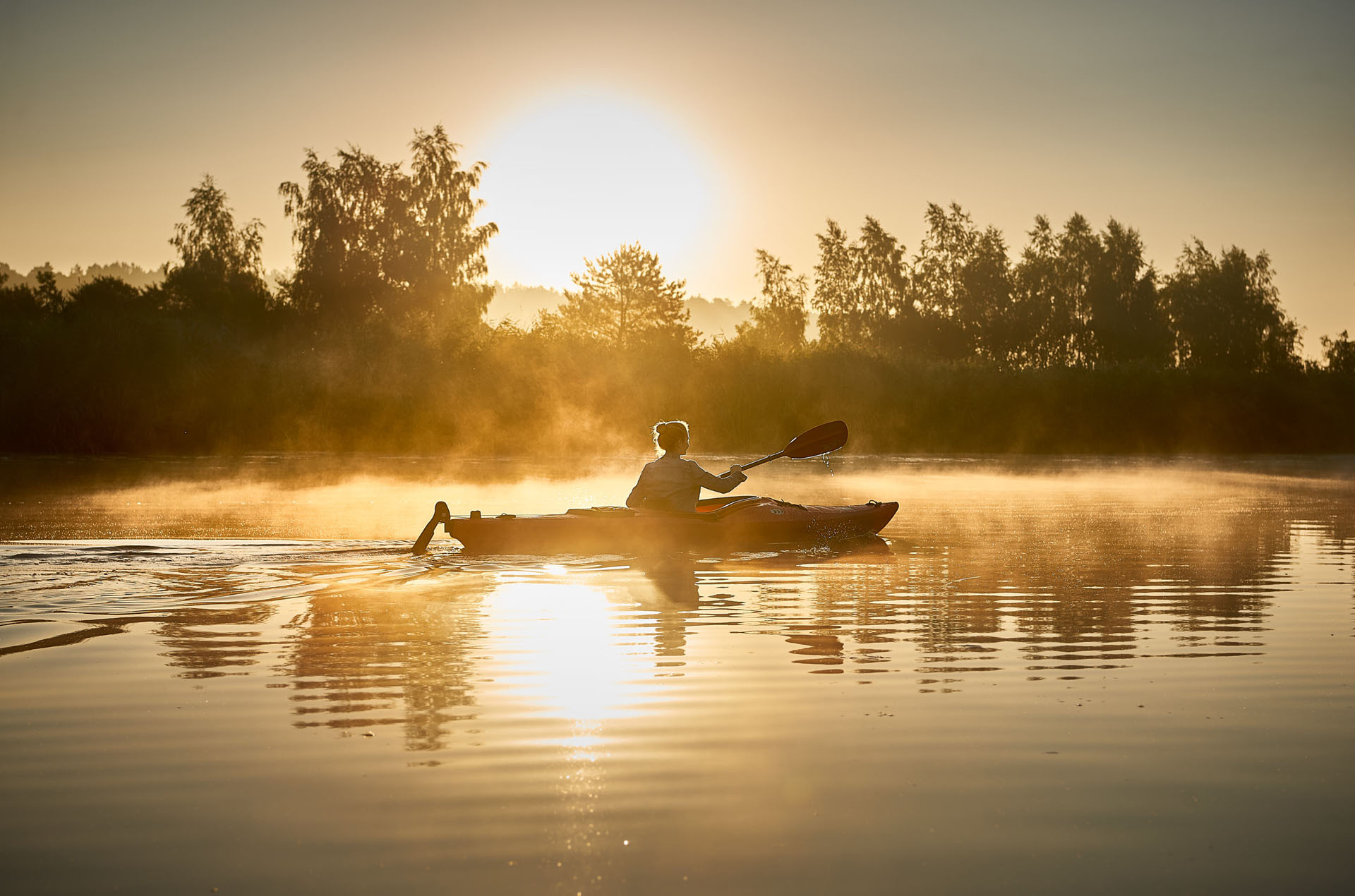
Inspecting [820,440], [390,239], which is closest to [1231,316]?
[390,239]

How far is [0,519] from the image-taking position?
13.1 meters

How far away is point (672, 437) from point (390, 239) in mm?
37679

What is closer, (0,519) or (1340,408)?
(0,519)

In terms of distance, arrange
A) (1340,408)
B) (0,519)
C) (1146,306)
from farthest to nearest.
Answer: (1146,306)
(1340,408)
(0,519)

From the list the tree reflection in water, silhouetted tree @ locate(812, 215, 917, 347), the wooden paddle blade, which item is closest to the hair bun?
the tree reflection in water

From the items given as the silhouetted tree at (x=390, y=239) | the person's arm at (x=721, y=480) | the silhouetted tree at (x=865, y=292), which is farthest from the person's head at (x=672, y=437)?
the silhouetted tree at (x=865, y=292)

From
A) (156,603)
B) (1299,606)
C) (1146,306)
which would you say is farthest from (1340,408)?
(156,603)

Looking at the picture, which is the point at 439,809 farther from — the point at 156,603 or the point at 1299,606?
the point at 1299,606

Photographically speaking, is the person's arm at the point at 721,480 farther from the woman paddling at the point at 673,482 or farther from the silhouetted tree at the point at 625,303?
the silhouetted tree at the point at 625,303

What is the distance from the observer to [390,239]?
1793 inches

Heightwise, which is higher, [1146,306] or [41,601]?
[1146,306]

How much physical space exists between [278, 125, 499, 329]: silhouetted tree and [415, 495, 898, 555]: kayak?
34.5 metres

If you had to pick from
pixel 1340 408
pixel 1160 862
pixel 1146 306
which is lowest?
pixel 1160 862

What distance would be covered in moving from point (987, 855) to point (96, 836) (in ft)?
7.32
